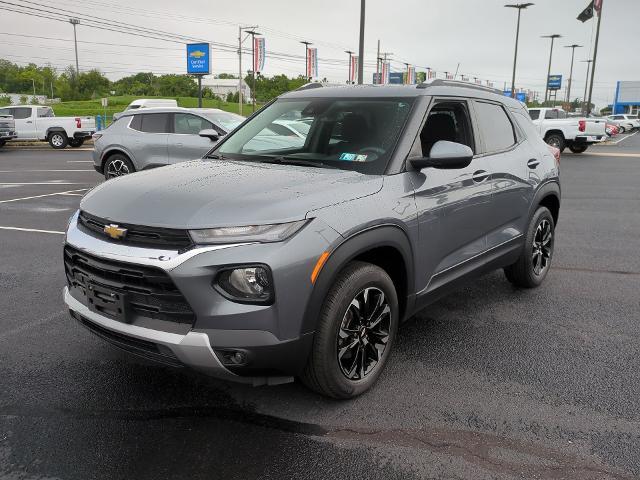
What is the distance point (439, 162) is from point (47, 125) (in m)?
25.1

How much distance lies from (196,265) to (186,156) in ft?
31.4

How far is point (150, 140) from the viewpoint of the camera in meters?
11.9

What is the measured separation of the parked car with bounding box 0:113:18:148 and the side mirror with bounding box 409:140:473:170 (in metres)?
23.9

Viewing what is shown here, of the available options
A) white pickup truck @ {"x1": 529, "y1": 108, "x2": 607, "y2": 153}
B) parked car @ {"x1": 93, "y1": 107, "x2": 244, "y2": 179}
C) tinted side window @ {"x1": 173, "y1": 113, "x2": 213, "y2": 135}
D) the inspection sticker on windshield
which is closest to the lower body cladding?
the inspection sticker on windshield

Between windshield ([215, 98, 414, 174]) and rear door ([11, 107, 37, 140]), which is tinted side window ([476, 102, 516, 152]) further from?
rear door ([11, 107, 37, 140])

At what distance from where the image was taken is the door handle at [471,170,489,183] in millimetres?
3953

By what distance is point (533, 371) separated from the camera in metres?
3.61

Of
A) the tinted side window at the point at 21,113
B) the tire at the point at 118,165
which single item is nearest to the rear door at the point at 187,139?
the tire at the point at 118,165

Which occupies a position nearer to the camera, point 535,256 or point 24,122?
point 535,256

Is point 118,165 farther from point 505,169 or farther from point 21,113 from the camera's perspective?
point 21,113

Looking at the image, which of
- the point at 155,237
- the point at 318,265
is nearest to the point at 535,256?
the point at 318,265

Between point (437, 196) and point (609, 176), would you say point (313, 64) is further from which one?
point (437, 196)

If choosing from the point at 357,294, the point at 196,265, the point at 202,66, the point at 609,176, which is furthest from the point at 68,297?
the point at 202,66

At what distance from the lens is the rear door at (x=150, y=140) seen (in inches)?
465
